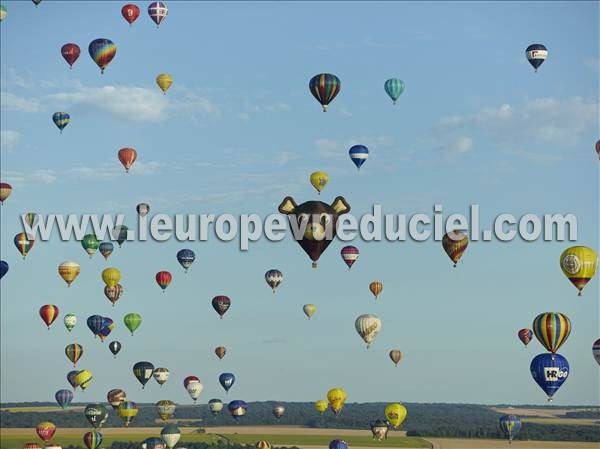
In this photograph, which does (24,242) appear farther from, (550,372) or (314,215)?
→ (550,372)

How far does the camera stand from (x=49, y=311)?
84.8m

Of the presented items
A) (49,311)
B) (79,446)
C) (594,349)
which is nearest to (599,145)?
(594,349)

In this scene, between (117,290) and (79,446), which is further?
(79,446)

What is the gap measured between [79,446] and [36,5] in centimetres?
5860

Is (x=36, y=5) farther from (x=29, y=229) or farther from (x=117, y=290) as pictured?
(x=117, y=290)

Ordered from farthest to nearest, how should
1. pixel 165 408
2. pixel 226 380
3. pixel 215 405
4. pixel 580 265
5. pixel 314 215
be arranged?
pixel 215 405, pixel 165 408, pixel 226 380, pixel 580 265, pixel 314 215

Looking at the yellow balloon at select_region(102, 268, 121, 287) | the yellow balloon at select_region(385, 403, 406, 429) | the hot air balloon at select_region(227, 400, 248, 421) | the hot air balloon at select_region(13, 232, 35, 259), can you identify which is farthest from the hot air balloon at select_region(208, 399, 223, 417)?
the hot air balloon at select_region(13, 232, 35, 259)

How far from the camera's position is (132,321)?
3329 inches

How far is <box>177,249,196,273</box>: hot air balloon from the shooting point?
256 ft

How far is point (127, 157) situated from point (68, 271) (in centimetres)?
1183

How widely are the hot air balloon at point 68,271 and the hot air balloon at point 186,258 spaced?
358 inches

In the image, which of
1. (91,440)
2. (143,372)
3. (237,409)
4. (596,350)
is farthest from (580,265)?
(91,440)

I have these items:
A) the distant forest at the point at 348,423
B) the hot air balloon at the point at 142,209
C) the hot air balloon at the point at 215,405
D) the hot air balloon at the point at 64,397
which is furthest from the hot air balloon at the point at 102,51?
the distant forest at the point at 348,423

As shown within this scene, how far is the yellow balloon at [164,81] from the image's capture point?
3015 inches
